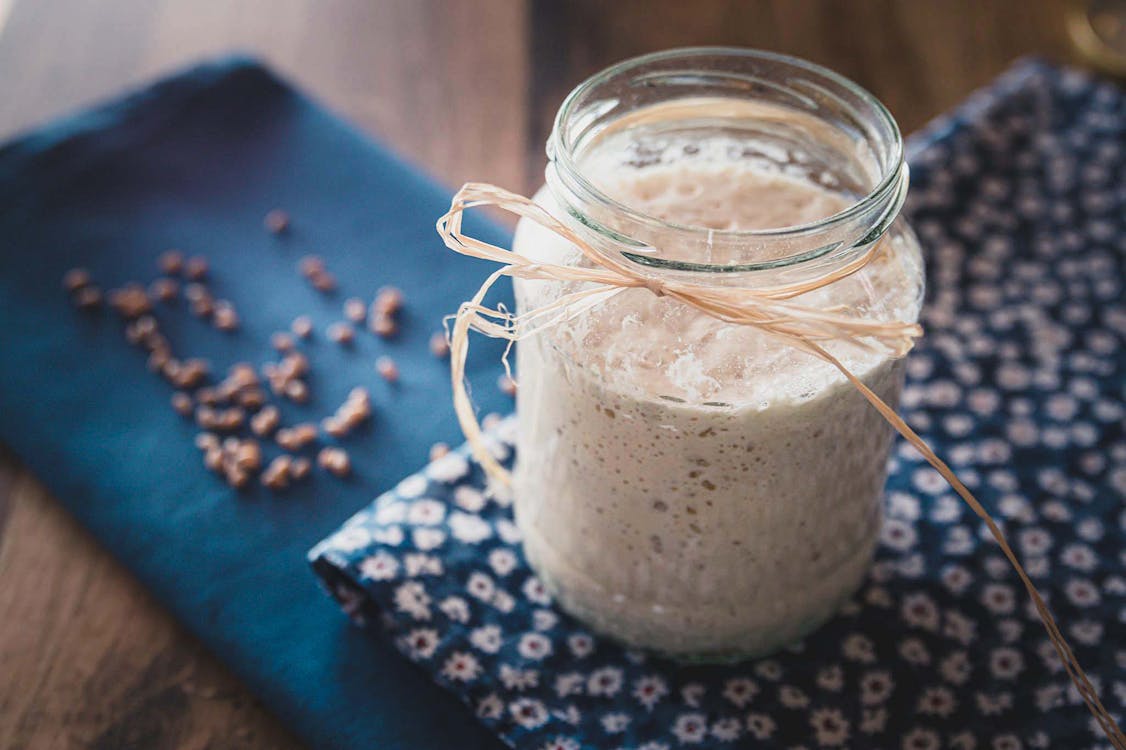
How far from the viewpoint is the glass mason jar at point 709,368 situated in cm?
62

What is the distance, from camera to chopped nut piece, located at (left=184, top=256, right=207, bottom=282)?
110 cm

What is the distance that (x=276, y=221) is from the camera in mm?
1156

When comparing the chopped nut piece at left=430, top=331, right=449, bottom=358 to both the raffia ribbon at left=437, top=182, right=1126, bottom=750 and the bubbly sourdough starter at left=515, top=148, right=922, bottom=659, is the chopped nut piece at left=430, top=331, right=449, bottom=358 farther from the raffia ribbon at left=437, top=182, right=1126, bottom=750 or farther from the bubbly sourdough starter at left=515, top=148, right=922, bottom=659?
the raffia ribbon at left=437, top=182, right=1126, bottom=750

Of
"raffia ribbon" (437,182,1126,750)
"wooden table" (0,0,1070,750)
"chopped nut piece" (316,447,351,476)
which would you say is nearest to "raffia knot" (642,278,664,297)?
"raffia ribbon" (437,182,1126,750)

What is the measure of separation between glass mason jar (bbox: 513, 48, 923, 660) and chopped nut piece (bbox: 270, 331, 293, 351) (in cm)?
32

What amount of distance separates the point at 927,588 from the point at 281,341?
0.62m

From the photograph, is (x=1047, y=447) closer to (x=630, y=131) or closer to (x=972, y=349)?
(x=972, y=349)

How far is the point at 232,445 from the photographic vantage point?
3.12 feet

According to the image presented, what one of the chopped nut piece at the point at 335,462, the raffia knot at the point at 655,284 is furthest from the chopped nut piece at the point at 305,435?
the raffia knot at the point at 655,284

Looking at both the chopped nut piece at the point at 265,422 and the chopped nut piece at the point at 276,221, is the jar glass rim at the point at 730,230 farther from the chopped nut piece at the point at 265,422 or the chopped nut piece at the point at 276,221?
the chopped nut piece at the point at 276,221

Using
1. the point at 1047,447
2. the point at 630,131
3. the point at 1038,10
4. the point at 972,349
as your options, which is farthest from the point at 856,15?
the point at 630,131

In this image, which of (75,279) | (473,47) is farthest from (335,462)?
(473,47)

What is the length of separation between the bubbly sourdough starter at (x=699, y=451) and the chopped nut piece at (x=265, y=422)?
270 millimetres

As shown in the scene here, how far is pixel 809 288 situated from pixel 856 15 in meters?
1.01
